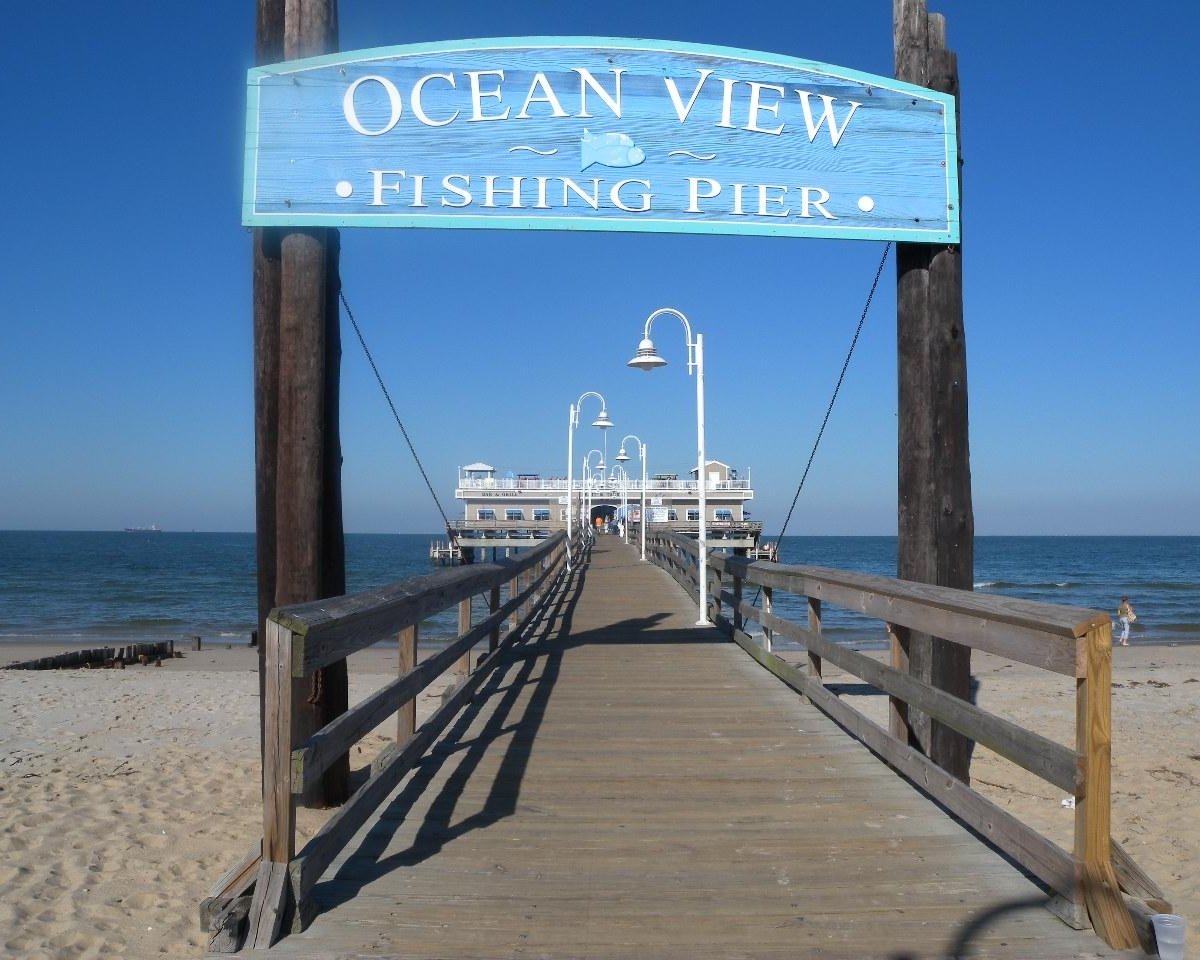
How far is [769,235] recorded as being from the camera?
5.40m

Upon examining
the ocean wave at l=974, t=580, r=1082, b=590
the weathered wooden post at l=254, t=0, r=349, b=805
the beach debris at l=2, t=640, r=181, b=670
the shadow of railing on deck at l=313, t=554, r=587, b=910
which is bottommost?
the ocean wave at l=974, t=580, r=1082, b=590

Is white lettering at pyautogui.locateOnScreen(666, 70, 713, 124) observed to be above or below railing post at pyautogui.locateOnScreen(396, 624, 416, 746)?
above

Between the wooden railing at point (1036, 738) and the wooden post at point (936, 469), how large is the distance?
0.30m

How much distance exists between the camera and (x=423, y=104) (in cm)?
524

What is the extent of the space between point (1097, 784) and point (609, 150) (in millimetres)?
3978

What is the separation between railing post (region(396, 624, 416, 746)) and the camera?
4.45 m

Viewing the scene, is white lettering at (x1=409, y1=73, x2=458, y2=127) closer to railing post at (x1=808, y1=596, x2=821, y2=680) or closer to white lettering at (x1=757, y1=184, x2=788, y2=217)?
white lettering at (x1=757, y1=184, x2=788, y2=217)

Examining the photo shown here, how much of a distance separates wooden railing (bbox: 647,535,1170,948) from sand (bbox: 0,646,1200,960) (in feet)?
9.35

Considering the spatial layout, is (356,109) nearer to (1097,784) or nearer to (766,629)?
(1097,784)

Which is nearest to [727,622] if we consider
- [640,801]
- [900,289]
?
[900,289]

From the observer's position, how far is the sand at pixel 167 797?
17.0ft

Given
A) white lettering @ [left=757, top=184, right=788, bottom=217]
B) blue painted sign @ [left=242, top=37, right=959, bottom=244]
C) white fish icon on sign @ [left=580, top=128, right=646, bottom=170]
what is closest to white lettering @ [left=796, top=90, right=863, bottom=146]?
blue painted sign @ [left=242, top=37, right=959, bottom=244]

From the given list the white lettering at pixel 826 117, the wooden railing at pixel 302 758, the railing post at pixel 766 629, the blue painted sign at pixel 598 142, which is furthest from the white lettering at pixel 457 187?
the railing post at pixel 766 629

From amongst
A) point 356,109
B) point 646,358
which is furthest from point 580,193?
point 646,358
